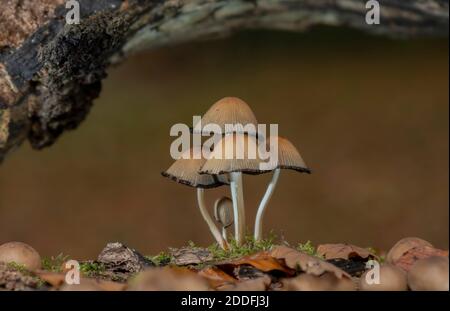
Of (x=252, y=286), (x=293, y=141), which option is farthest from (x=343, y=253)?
(x=293, y=141)

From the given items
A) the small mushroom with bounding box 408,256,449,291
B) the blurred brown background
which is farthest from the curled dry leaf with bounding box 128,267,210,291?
the blurred brown background

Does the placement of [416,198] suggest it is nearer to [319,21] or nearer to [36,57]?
[319,21]

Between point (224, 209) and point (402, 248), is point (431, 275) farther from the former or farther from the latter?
point (224, 209)

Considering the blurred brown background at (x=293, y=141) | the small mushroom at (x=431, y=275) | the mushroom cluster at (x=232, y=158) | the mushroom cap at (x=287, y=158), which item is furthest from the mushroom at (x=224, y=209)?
the blurred brown background at (x=293, y=141)

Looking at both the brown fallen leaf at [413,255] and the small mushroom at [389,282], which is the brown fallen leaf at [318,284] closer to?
the small mushroom at [389,282]
